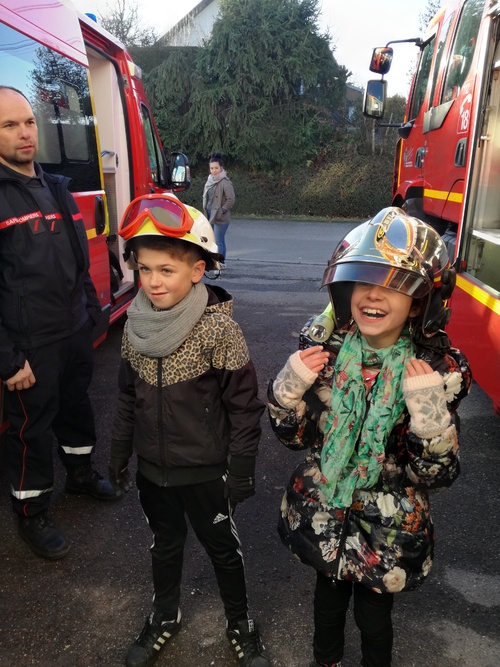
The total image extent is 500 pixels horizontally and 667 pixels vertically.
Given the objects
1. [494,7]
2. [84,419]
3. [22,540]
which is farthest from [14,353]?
[494,7]

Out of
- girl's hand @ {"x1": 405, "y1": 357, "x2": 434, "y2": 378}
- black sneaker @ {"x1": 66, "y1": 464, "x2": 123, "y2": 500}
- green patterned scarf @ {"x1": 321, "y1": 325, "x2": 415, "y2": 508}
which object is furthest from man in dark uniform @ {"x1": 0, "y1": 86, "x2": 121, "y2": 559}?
girl's hand @ {"x1": 405, "y1": 357, "x2": 434, "y2": 378}

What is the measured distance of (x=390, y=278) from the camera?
1.58m

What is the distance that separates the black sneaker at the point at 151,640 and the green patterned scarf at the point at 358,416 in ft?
3.12

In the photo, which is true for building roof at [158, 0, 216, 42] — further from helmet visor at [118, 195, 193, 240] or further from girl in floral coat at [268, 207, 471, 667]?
girl in floral coat at [268, 207, 471, 667]

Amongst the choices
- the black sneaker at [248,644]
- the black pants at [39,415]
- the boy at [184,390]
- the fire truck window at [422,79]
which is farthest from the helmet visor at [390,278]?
the fire truck window at [422,79]

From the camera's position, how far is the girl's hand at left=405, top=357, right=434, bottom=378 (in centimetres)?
156

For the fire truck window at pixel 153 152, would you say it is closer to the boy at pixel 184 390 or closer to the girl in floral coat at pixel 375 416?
the boy at pixel 184 390

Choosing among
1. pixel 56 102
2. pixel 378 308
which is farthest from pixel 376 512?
pixel 56 102

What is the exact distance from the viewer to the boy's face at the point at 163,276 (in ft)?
6.26

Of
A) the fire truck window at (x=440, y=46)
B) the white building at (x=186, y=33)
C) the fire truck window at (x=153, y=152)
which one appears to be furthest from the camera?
the white building at (x=186, y=33)

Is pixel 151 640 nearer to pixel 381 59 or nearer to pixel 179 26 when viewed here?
pixel 381 59

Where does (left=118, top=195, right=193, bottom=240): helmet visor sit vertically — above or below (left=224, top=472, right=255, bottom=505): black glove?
above

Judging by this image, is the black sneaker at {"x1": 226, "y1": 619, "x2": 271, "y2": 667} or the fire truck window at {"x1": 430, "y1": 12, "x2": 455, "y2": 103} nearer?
the black sneaker at {"x1": 226, "y1": 619, "x2": 271, "y2": 667}

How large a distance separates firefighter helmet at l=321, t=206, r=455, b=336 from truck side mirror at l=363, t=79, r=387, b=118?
448 cm
